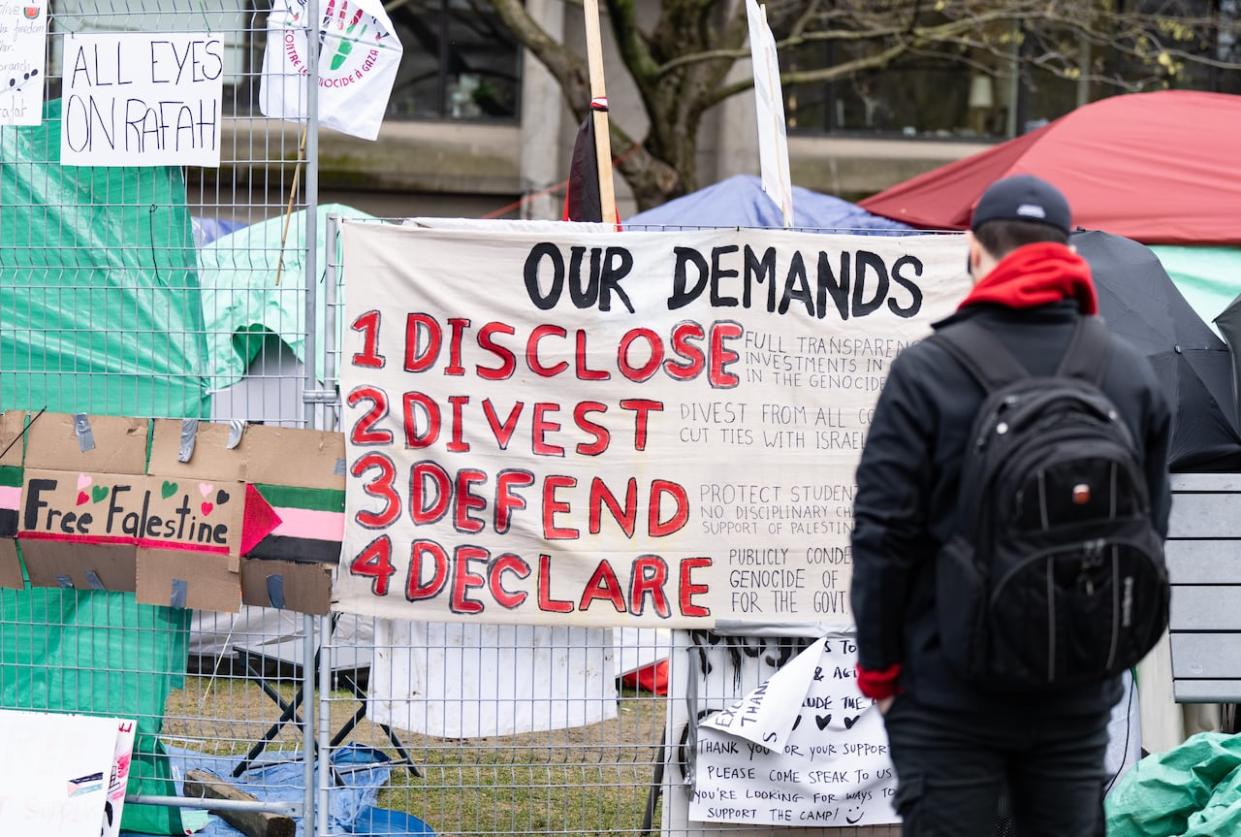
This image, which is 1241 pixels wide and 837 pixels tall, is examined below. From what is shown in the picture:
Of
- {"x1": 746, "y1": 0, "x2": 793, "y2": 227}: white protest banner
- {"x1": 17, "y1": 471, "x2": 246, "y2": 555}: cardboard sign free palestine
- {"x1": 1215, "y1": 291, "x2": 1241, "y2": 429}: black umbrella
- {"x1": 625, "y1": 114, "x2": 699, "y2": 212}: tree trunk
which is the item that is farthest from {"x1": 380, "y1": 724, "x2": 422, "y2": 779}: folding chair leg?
{"x1": 625, "y1": 114, "x2": 699, "y2": 212}: tree trunk

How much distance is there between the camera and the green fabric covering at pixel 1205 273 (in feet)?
25.4

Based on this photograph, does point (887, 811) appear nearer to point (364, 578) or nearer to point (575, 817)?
point (575, 817)

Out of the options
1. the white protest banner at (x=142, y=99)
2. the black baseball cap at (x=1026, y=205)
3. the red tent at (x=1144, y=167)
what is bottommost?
the black baseball cap at (x=1026, y=205)

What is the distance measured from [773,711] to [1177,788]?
1471mm

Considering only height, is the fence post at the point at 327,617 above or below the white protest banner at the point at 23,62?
below

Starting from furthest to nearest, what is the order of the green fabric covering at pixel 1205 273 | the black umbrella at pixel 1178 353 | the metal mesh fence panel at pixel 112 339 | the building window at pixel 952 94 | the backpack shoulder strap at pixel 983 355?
the building window at pixel 952 94 < the green fabric covering at pixel 1205 273 < the black umbrella at pixel 1178 353 < the metal mesh fence panel at pixel 112 339 < the backpack shoulder strap at pixel 983 355

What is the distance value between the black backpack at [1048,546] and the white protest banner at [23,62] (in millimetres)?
3696

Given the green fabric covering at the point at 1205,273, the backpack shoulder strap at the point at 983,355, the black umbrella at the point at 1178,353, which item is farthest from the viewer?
the green fabric covering at the point at 1205,273

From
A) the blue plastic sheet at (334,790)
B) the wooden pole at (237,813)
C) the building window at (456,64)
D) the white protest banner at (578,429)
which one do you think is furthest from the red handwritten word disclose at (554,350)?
the building window at (456,64)

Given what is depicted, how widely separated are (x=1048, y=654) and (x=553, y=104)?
16.4 metres

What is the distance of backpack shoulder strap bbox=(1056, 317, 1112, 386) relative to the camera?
3281 millimetres

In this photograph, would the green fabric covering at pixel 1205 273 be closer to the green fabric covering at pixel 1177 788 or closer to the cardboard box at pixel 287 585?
the green fabric covering at pixel 1177 788

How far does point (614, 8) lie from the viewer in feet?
44.6

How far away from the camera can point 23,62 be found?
5.25 metres
